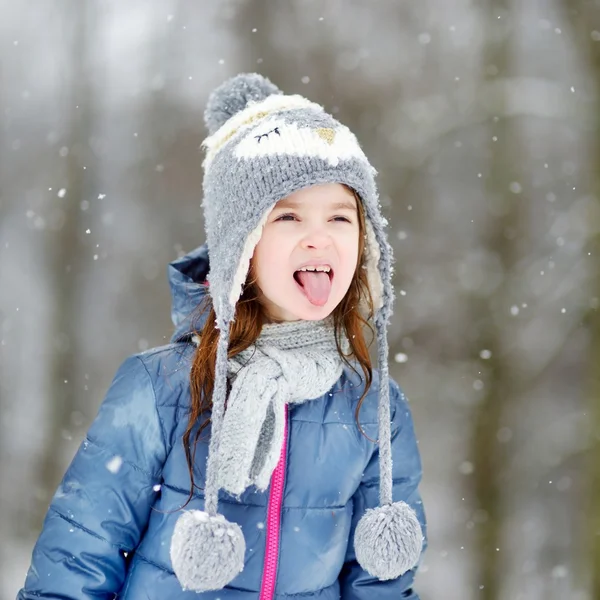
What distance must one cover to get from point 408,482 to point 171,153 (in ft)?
6.46

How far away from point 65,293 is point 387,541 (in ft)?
7.25

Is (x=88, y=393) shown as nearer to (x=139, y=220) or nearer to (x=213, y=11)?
(x=139, y=220)

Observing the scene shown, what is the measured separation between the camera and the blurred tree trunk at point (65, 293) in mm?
3107

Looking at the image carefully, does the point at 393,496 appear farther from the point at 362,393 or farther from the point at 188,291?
the point at 188,291

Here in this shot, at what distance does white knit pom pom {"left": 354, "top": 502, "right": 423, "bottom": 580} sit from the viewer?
144 centimetres

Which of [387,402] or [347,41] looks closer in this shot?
[387,402]

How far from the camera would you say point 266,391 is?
1421 millimetres

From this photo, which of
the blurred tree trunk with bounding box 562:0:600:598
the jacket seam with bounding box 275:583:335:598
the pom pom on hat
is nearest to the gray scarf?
the jacket seam with bounding box 275:583:335:598

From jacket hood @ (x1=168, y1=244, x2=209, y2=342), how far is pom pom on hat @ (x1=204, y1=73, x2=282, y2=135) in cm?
31

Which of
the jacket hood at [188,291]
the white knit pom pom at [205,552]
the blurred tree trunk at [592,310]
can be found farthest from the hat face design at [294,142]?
the blurred tree trunk at [592,310]

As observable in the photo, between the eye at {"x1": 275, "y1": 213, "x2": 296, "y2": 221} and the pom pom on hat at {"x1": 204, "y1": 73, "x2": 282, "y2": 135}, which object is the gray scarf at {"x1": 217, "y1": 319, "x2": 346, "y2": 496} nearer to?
the eye at {"x1": 275, "y1": 213, "x2": 296, "y2": 221}

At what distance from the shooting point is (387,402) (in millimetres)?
1563

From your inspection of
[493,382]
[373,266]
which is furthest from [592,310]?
[373,266]

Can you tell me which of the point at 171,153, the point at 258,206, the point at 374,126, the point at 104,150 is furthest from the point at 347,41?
the point at 258,206
